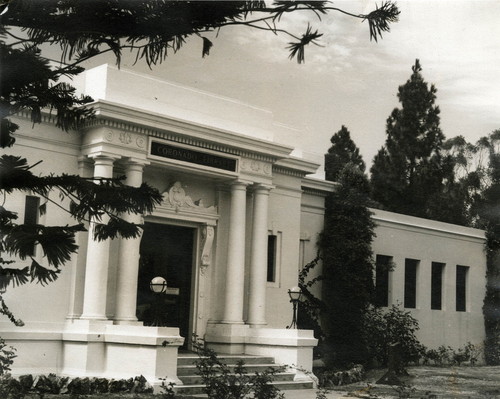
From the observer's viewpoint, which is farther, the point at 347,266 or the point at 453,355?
the point at 453,355

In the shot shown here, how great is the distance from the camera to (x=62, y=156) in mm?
13484

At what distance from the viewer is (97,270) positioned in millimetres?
13250

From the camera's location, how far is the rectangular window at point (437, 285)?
22825mm

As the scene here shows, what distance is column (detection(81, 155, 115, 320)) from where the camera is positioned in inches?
519

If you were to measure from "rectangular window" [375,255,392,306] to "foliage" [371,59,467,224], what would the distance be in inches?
97.6

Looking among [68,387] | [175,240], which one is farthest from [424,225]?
[68,387]

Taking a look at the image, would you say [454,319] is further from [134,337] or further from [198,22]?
[198,22]

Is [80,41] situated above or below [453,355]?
above

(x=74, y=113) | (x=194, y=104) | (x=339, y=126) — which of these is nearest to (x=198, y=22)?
(x=74, y=113)

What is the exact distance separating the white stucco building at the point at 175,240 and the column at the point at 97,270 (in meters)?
0.03

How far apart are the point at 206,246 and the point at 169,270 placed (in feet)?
3.22

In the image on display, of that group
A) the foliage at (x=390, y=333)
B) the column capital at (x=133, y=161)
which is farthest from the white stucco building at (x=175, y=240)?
the foliage at (x=390, y=333)

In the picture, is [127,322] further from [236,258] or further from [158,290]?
[236,258]

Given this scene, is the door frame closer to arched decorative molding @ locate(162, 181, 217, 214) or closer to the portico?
the portico
